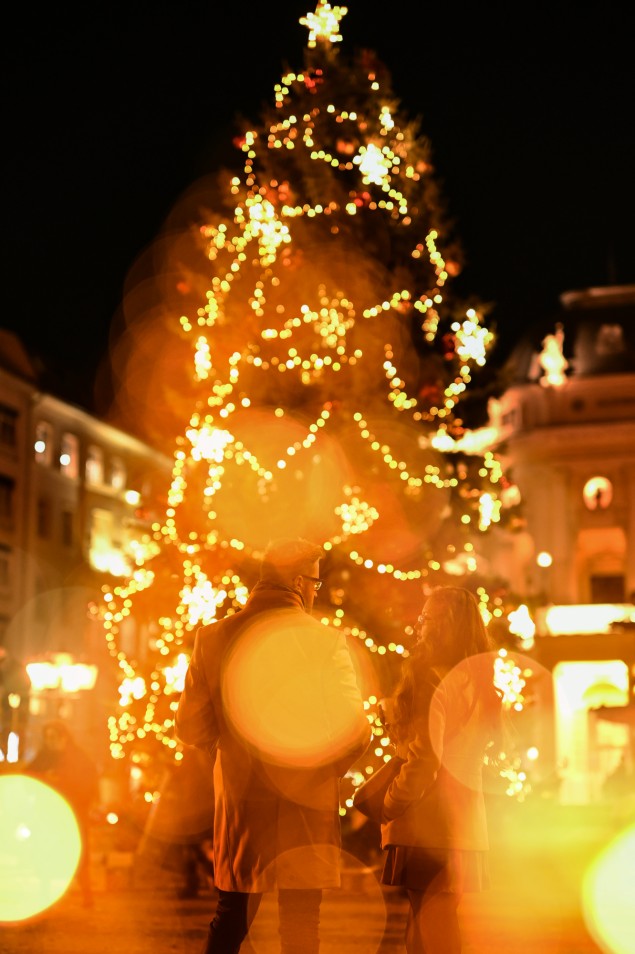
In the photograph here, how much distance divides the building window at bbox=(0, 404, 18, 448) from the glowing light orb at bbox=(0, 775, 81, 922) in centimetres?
3305

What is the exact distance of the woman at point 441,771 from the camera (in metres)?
6.46

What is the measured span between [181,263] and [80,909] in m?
7.48

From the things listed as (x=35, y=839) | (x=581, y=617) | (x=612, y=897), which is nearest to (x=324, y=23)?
(x=35, y=839)

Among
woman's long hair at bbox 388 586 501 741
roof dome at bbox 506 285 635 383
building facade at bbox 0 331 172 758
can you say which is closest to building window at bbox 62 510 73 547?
building facade at bbox 0 331 172 758

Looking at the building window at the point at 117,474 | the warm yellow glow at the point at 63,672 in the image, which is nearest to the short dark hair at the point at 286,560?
the warm yellow glow at the point at 63,672

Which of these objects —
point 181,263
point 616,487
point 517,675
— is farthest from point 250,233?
point 616,487

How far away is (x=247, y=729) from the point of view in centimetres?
639

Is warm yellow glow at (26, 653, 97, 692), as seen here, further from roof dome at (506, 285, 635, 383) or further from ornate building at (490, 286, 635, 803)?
roof dome at (506, 285, 635, 383)

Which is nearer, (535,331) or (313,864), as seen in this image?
(313,864)

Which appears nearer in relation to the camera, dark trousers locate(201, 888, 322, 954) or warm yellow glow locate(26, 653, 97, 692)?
dark trousers locate(201, 888, 322, 954)

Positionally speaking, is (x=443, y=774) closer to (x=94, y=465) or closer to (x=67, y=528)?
(x=67, y=528)

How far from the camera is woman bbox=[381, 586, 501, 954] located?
6457 millimetres

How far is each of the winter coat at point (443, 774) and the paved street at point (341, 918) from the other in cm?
246

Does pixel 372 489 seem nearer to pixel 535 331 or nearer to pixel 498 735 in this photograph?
pixel 498 735
